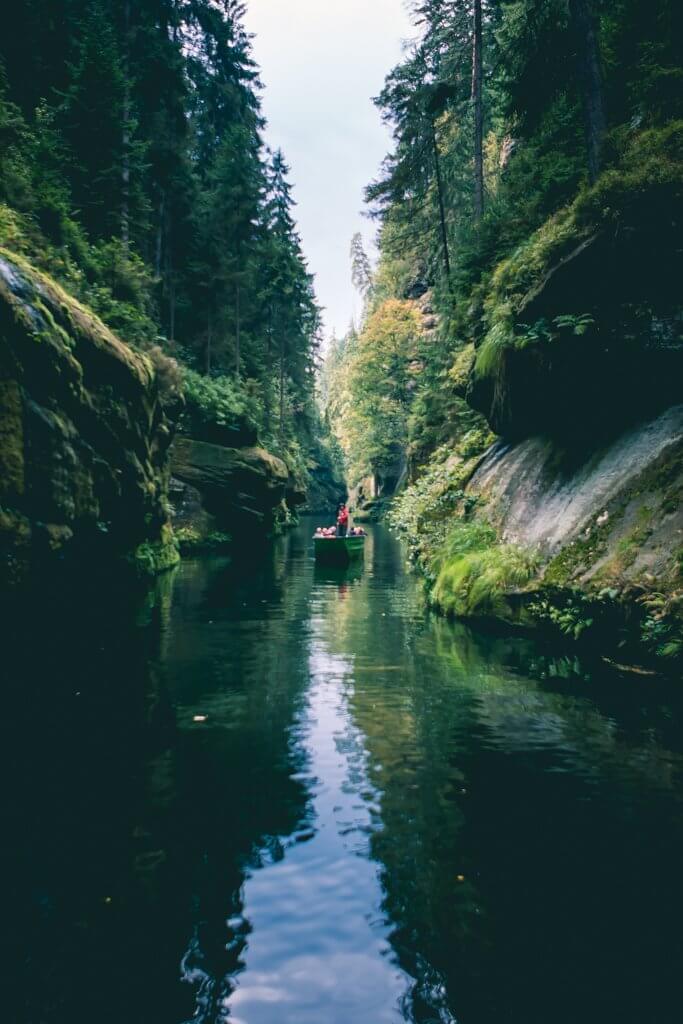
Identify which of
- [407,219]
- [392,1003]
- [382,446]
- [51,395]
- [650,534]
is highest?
[407,219]

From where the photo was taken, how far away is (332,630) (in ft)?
37.1

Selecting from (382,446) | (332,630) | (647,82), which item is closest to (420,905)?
(332,630)

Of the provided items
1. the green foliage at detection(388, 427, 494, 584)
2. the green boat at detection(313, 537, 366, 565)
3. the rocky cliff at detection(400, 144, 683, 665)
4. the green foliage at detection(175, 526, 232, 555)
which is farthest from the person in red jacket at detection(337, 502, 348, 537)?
the rocky cliff at detection(400, 144, 683, 665)

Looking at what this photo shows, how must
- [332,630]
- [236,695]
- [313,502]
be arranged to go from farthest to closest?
[313,502] → [332,630] → [236,695]

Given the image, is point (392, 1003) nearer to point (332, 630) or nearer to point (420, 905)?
point (420, 905)

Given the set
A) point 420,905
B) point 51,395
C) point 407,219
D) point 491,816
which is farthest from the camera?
point 407,219

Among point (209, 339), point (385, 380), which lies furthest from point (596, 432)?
point (385, 380)

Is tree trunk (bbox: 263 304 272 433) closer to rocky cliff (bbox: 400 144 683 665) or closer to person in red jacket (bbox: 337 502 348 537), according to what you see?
person in red jacket (bbox: 337 502 348 537)

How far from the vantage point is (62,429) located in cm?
958

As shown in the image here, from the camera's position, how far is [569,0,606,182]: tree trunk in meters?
12.0

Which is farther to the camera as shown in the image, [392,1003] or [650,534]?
[650,534]

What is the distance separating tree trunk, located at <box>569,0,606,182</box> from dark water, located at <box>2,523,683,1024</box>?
1051 cm

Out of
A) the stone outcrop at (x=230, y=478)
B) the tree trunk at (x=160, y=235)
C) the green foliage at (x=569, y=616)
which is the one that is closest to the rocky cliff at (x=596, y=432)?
the green foliage at (x=569, y=616)

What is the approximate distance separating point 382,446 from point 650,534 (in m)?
44.7
